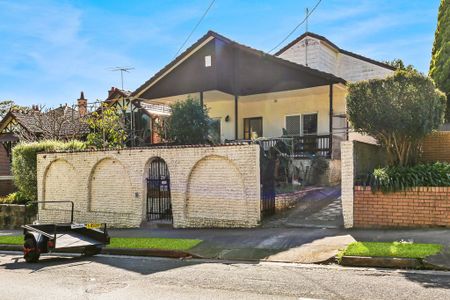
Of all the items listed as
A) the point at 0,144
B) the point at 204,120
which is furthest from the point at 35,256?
the point at 0,144

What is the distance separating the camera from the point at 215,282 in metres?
6.80

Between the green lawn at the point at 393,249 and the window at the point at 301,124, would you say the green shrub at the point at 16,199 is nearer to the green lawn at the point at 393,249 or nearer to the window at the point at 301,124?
the window at the point at 301,124

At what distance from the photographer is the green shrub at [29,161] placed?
18.2 meters

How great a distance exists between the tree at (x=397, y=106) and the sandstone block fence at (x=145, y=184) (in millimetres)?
2955

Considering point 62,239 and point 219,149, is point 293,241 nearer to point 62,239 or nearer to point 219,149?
point 219,149

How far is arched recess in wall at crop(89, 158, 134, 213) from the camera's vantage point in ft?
47.0

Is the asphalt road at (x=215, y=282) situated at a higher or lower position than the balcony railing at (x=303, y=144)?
lower

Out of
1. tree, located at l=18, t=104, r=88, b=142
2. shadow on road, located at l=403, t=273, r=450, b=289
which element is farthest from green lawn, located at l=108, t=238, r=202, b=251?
tree, located at l=18, t=104, r=88, b=142

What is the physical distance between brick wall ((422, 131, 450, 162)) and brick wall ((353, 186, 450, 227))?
3.14 m

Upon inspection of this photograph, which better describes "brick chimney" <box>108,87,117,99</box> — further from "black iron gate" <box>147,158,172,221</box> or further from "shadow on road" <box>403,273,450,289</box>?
"shadow on road" <box>403,273,450,289</box>

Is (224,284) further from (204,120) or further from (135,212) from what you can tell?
(204,120)

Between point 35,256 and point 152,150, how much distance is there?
501 centimetres

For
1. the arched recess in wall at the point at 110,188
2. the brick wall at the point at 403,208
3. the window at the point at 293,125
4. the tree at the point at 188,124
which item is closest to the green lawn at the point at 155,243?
the arched recess in wall at the point at 110,188

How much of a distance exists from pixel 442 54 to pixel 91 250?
656 inches
